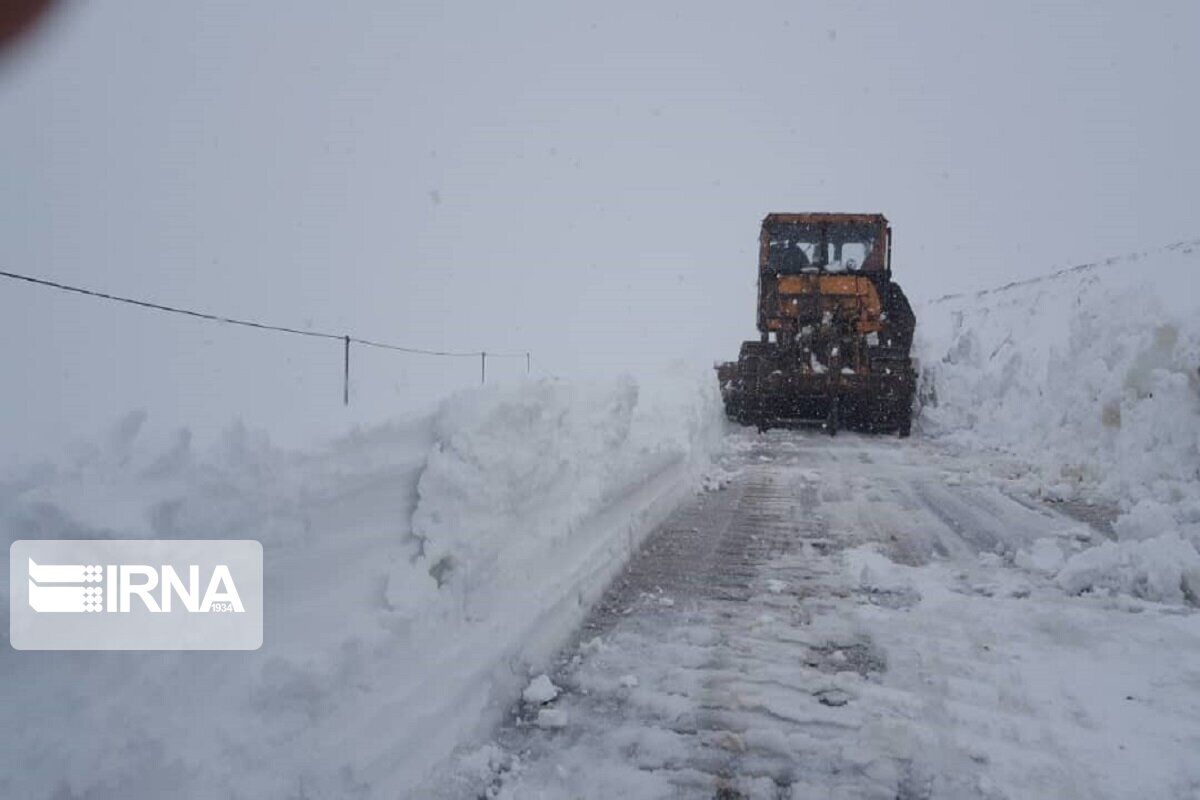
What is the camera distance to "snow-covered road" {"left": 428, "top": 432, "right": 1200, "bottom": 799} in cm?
277

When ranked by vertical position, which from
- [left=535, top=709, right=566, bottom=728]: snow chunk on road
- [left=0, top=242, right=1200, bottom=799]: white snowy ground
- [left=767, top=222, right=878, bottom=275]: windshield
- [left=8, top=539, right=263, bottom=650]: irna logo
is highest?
[left=767, top=222, right=878, bottom=275]: windshield

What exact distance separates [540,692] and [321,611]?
1.03 meters

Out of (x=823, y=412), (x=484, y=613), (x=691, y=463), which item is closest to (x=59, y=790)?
(x=484, y=613)

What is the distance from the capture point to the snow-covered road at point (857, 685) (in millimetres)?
2770

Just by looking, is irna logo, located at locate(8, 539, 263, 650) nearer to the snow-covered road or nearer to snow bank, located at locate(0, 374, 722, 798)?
snow bank, located at locate(0, 374, 722, 798)

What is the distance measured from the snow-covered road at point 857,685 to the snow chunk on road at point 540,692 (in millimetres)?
12

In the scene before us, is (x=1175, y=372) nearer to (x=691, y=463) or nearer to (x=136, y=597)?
(x=691, y=463)

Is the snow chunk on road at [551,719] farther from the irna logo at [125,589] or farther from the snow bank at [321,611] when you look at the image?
the irna logo at [125,589]

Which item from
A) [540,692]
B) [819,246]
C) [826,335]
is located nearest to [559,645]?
[540,692]

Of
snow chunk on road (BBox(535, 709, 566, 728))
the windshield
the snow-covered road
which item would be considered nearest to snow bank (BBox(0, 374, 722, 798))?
snow chunk on road (BBox(535, 709, 566, 728))

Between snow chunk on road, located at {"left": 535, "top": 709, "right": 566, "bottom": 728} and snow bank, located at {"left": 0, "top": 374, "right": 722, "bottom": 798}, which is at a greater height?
snow bank, located at {"left": 0, "top": 374, "right": 722, "bottom": 798}

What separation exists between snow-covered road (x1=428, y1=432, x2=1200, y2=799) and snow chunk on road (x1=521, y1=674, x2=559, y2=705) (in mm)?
12

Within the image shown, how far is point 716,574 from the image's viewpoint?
17.2 ft

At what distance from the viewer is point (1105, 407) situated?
9.55 metres
